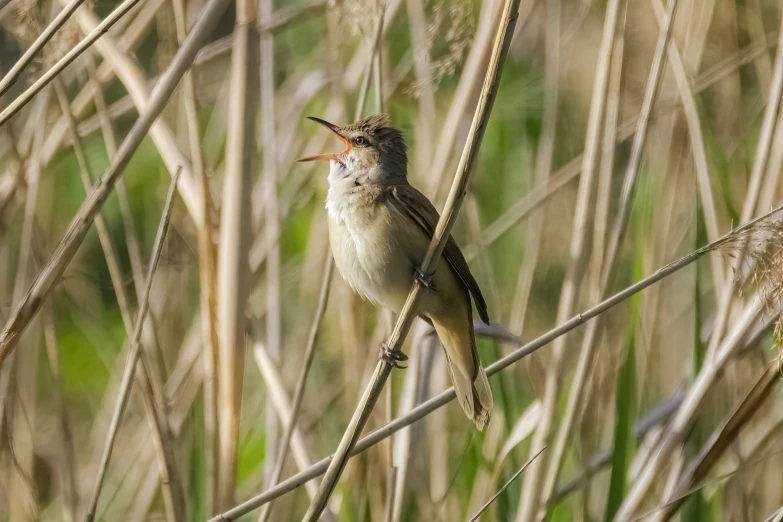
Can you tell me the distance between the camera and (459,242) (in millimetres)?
3047

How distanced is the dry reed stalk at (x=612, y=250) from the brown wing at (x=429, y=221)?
0.29 metres

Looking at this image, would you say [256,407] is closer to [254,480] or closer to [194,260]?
[254,480]

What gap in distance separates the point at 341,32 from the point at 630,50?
3.63ft

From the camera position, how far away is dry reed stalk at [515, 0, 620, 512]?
2.21 meters

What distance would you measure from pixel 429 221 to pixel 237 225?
54cm

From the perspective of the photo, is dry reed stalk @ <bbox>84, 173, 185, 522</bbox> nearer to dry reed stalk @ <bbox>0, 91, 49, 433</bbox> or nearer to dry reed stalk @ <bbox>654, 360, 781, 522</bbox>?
dry reed stalk @ <bbox>0, 91, 49, 433</bbox>

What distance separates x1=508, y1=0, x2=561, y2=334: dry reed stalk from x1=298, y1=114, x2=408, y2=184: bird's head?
396 mm

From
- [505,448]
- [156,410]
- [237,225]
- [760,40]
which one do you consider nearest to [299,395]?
[156,410]

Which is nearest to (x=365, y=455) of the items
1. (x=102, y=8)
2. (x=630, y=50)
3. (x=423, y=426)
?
(x=423, y=426)

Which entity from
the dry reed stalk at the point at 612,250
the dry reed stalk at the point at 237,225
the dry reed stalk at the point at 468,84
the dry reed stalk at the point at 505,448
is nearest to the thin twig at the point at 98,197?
the dry reed stalk at the point at 237,225

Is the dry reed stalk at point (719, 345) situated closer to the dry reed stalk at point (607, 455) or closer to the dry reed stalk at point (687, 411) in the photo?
the dry reed stalk at point (687, 411)

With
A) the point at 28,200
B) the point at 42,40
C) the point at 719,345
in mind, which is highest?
the point at 42,40

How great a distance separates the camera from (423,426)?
2.59m

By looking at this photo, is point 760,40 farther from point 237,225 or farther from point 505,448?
point 237,225
